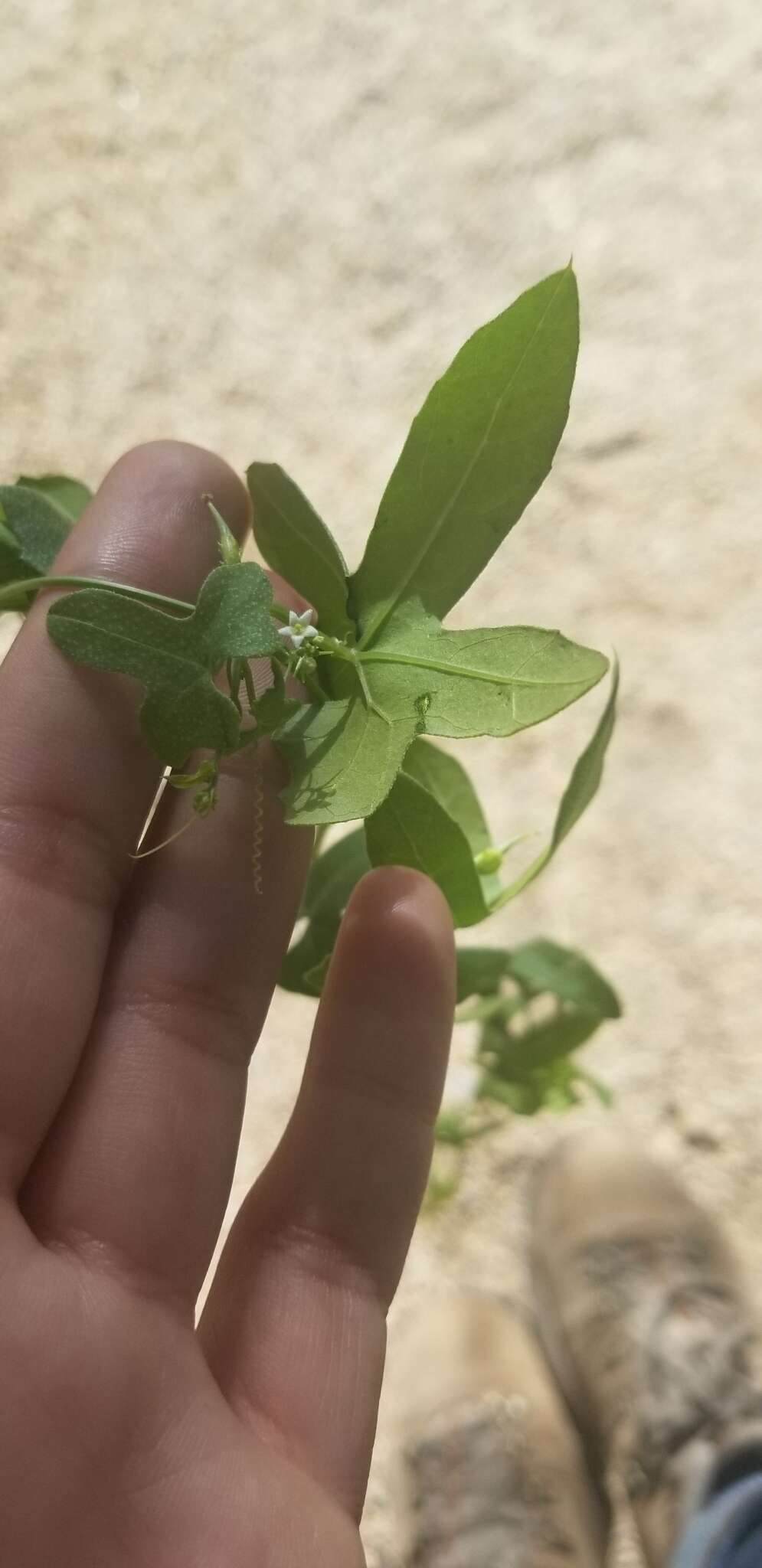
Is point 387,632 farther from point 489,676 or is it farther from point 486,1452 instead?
point 486,1452

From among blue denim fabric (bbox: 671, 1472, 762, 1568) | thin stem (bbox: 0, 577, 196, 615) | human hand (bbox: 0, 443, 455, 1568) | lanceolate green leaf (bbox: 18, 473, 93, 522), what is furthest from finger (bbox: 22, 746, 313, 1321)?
blue denim fabric (bbox: 671, 1472, 762, 1568)

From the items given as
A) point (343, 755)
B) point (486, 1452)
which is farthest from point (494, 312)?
point (486, 1452)

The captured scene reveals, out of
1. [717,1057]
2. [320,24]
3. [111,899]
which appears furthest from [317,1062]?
[320,24]

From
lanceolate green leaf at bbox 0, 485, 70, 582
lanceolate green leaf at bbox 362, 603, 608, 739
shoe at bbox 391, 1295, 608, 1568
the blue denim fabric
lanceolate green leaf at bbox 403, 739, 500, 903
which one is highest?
lanceolate green leaf at bbox 0, 485, 70, 582

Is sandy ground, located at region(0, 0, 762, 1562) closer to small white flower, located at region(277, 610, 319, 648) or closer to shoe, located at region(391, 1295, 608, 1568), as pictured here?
shoe, located at region(391, 1295, 608, 1568)

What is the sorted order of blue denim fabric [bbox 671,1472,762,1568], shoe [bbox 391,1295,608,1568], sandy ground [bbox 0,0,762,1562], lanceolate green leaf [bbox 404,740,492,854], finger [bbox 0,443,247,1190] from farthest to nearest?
sandy ground [bbox 0,0,762,1562]
shoe [bbox 391,1295,608,1568]
blue denim fabric [bbox 671,1472,762,1568]
lanceolate green leaf [bbox 404,740,492,854]
finger [bbox 0,443,247,1190]

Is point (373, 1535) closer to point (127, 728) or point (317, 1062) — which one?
point (317, 1062)
